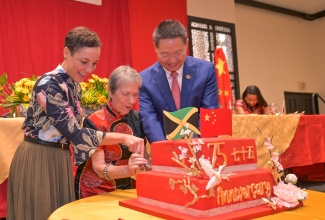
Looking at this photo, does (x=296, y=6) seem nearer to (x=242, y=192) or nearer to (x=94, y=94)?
(x=94, y=94)

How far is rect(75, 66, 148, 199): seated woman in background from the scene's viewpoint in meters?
1.55

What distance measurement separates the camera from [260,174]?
1.03m

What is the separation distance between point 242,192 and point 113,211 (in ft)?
1.27

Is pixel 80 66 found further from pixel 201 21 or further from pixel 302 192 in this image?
pixel 201 21

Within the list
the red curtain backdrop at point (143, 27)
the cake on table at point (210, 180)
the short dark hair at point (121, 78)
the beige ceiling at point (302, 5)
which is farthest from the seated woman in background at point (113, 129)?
the beige ceiling at point (302, 5)

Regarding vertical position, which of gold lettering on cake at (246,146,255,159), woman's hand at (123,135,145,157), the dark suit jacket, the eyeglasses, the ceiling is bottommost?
gold lettering on cake at (246,146,255,159)

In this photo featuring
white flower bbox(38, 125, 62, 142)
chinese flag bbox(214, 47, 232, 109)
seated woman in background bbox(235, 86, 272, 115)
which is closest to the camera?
white flower bbox(38, 125, 62, 142)

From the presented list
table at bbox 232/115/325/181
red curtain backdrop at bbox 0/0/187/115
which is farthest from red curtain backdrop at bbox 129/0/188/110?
table at bbox 232/115/325/181

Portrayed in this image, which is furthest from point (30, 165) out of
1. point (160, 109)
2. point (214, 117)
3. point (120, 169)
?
point (214, 117)

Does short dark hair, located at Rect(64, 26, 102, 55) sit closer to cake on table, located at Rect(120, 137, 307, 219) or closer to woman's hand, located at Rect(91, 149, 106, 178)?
woman's hand, located at Rect(91, 149, 106, 178)

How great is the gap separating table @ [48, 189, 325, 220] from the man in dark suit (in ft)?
1.51

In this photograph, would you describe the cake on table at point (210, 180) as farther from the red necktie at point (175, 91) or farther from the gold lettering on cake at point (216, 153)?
the red necktie at point (175, 91)

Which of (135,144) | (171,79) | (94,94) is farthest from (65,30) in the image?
(135,144)

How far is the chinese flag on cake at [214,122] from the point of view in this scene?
3.43 feet
